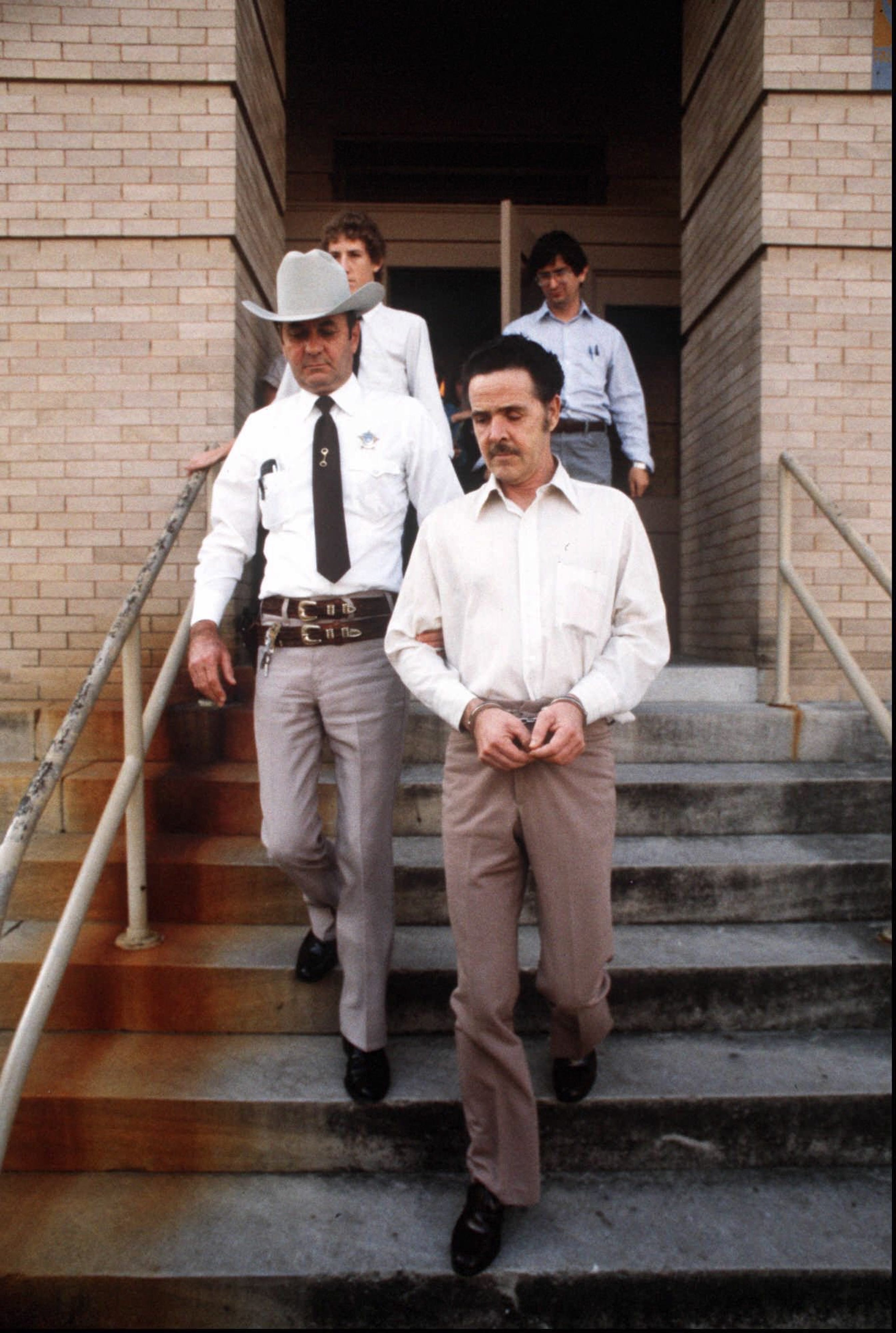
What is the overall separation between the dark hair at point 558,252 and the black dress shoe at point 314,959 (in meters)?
3.19

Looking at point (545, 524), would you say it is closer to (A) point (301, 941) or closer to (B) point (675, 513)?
(A) point (301, 941)

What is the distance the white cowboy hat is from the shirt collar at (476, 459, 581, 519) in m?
0.77

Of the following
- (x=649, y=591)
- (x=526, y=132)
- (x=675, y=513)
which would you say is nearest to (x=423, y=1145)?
(x=649, y=591)

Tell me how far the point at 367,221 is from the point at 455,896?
2606 millimetres

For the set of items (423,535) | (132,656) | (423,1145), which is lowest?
(423,1145)

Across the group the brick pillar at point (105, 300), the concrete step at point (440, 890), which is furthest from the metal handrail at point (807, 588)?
the brick pillar at point (105, 300)

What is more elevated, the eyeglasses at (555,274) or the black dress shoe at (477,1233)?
the eyeglasses at (555,274)

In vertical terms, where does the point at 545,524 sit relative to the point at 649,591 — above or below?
above

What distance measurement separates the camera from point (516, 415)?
2.05 metres

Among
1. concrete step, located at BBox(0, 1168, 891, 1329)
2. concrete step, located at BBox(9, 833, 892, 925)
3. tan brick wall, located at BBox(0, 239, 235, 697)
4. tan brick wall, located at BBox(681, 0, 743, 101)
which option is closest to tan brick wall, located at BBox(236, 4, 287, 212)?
tan brick wall, located at BBox(0, 239, 235, 697)

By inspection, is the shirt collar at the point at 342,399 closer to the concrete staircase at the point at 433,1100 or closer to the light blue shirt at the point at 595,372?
the concrete staircase at the point at 433,1100

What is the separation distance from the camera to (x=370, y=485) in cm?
256

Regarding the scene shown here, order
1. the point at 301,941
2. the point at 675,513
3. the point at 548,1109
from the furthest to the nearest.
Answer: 1. the point at 675,513
2. the point at 301,941
3. the point at 548,1109

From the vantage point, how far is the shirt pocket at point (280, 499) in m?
2.55
